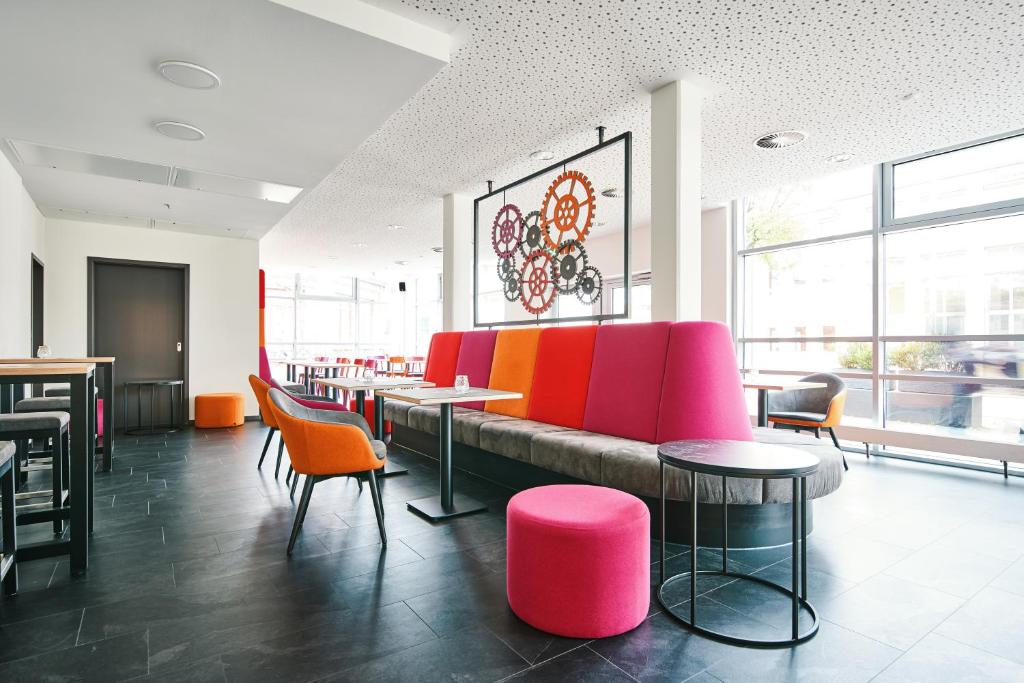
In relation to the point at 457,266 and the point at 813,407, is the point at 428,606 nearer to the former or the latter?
the point at 457,266

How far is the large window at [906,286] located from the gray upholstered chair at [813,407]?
2.10ft

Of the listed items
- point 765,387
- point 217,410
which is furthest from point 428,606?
point 217,410

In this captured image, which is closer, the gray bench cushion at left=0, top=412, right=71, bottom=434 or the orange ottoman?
the gray bench cushion at left=0, top=412, right=71, bottom=434

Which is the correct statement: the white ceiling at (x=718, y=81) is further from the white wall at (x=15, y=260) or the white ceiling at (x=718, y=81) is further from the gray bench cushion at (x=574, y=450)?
the white wall at (x=15, y=260)

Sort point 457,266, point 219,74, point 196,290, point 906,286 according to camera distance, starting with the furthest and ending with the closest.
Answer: point 196,290 < point 457,266 < point 906,286 < point 219,74

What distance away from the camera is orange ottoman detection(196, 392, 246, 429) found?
267 inches

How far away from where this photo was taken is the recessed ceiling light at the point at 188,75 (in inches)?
109

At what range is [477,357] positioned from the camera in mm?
5117

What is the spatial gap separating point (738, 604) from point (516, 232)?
13.4 feet

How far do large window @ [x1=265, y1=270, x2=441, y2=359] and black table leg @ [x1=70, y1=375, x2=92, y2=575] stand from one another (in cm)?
1090

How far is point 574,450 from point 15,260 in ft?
17.4

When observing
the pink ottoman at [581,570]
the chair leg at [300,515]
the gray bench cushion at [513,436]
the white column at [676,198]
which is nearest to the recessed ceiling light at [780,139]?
the white column at [676,198]

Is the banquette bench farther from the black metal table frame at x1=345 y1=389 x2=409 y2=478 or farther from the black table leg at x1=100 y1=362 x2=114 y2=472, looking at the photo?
the black table leg at x1=100 y1=362 x2=114 y2=472

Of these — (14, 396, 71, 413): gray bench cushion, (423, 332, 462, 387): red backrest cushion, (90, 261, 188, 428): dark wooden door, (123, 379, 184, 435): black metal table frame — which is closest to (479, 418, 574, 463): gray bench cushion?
(423, 332, 462, 387): red backrest cushion
